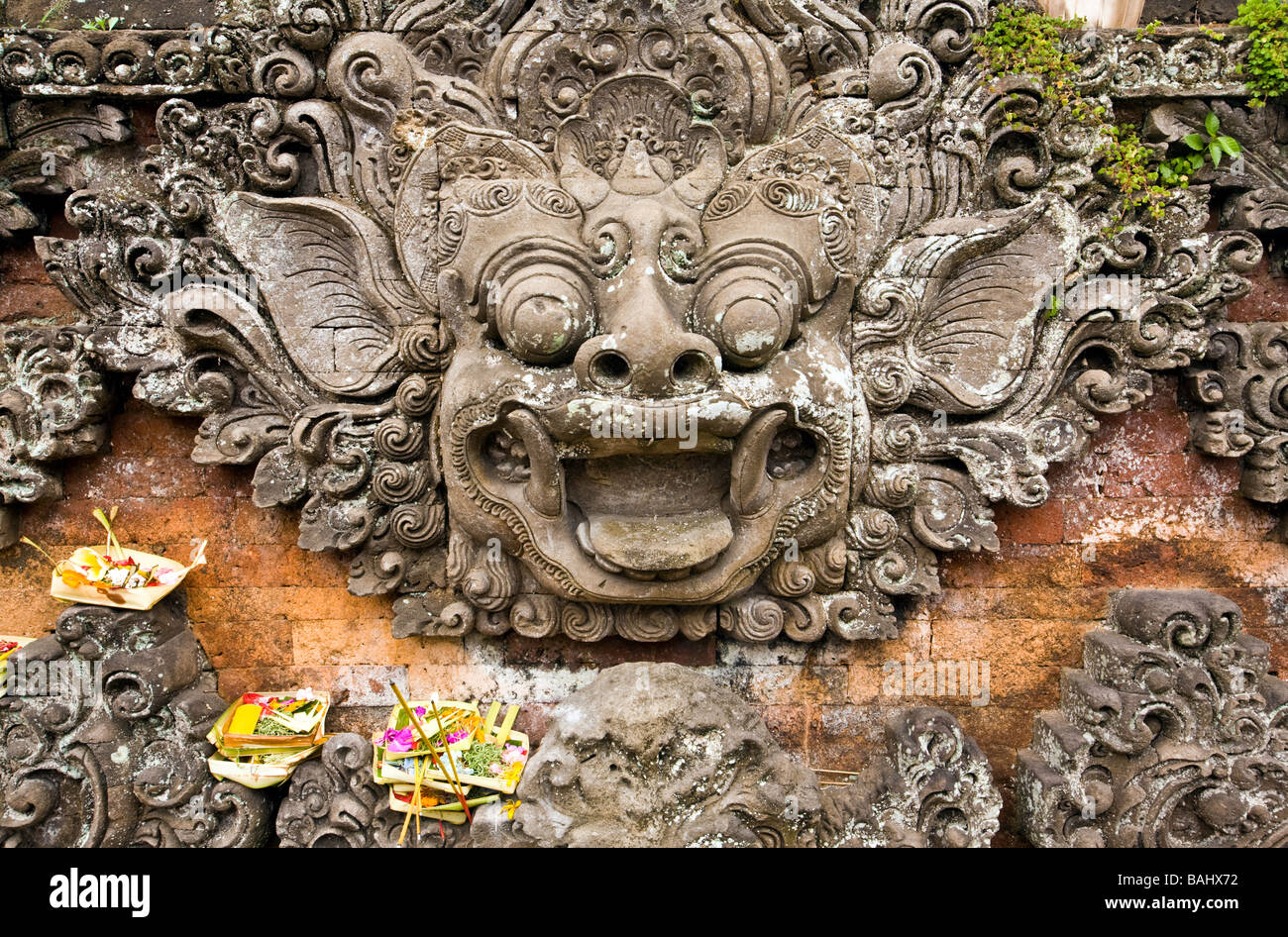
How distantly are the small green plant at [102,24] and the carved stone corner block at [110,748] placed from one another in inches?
110

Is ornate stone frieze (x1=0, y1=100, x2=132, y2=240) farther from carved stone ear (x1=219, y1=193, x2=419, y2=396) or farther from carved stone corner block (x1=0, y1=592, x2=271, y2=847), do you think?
carved stone corner block (x1=0, y1=592, x2=271, y2=847)

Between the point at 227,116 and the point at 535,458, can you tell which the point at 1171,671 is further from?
the point at 227,116

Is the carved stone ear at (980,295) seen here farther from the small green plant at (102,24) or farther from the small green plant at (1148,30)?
the small green plant at (102,24)

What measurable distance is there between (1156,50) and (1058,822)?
363cm

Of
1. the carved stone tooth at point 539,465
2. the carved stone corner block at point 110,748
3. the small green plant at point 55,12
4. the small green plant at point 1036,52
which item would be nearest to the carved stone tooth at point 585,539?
the carved stone tooth at point 539,465

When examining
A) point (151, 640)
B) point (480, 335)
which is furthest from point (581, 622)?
point (151, 640)

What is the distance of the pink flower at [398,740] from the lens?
3.65m

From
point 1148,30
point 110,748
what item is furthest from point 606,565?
point 1148,30

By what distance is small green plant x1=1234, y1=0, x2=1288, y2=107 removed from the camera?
373 cm

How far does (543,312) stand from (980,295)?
212cm

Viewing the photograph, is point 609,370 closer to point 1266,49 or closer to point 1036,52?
point 1036,52

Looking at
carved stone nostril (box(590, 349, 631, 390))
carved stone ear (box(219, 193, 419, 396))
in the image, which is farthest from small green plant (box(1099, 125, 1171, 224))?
carved stone ear (box(219, 193, 419, 396))

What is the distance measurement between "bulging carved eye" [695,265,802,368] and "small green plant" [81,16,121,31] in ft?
10.6

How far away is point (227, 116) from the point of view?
3752 mm
